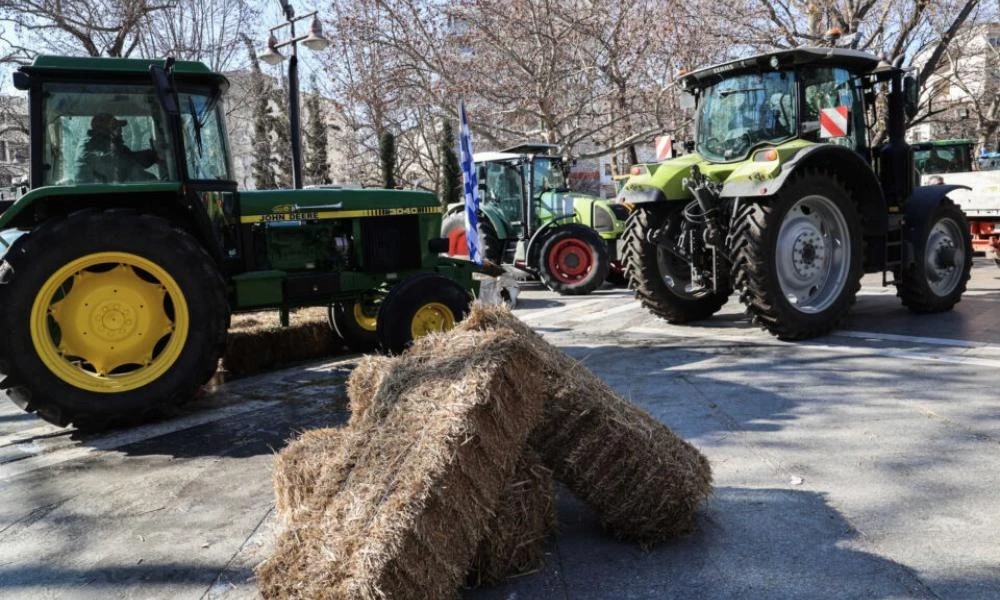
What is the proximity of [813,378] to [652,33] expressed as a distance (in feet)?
44.6

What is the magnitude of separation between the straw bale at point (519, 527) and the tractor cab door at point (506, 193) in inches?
396

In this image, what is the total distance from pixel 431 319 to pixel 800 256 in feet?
11.4

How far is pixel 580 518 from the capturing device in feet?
10.7

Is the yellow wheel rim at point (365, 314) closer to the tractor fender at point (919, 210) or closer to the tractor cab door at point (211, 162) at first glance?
the tractor cab door at point (211, 162)

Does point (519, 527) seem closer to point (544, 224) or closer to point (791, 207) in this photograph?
point (791, 207)

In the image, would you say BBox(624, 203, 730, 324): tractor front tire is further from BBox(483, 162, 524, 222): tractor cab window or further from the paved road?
BBox(483, 162, 524, 222): tractor cab window

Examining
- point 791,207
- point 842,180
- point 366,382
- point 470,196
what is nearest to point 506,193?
point 470,196

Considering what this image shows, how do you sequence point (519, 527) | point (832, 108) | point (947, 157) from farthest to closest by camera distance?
point (947, 157) < point (832, 108) < point (519, 527)

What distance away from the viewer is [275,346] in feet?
22.5

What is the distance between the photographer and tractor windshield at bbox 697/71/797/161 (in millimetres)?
7305

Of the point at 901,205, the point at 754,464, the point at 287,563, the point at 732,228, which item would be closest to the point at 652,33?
the point at 901,205

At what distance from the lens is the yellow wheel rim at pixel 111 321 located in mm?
4793

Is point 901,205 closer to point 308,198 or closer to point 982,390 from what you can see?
point 982,390

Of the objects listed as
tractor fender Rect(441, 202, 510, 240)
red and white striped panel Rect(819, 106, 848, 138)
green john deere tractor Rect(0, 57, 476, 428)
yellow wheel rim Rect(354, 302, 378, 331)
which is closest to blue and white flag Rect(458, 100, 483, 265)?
tractor fender Rect(441, 202, 510, 240)
